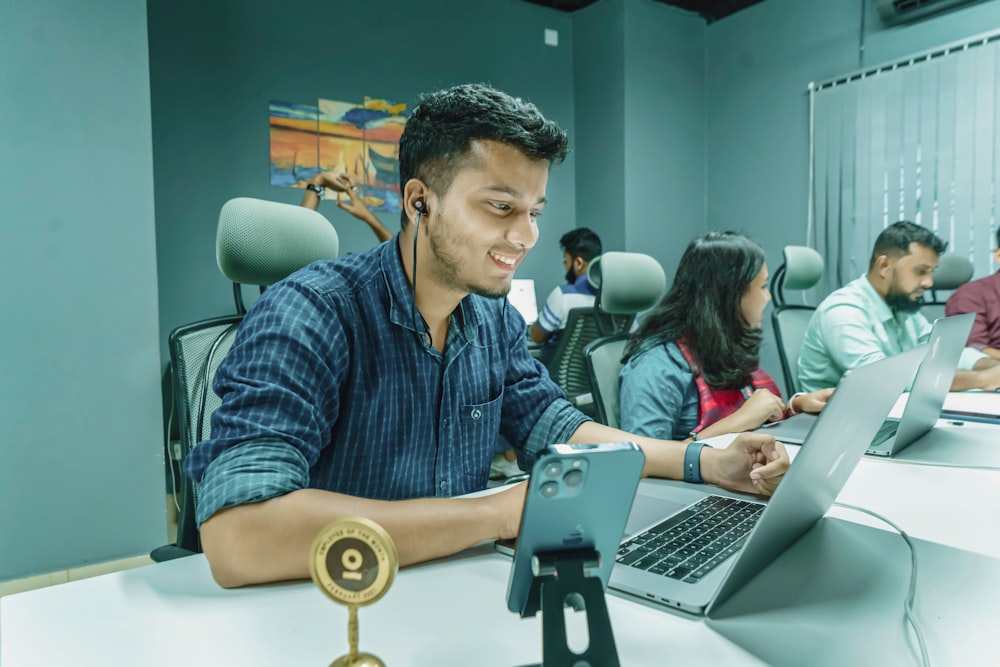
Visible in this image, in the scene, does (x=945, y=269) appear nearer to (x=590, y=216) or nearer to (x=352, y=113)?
(x=590, y=216)

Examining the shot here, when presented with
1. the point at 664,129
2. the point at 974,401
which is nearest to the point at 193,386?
the point at 974,401

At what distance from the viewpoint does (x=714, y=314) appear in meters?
1.71

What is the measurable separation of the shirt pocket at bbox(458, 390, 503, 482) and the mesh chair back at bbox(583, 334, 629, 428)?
2.10 ft

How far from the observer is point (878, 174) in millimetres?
3648

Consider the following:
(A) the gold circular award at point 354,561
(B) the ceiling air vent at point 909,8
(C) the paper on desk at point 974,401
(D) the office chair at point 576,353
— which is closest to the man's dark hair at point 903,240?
(C) the paper on desk at point 974,401

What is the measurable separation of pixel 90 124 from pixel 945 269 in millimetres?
3870

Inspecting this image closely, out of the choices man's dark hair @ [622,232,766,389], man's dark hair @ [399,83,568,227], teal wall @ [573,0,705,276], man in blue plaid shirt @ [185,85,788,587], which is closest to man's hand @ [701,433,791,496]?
man in blue plaid shirt @ [185,85,788,587]

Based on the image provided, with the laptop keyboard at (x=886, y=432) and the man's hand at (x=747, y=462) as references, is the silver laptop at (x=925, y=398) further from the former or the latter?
the man's hand at (x=747, y=462)

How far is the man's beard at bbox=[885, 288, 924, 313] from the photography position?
2.57 metres

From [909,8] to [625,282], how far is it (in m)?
2.97

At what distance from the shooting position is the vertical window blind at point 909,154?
3.27m

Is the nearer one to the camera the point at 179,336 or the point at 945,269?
the point at 179,336

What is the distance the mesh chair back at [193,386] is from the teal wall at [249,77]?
6.73ft

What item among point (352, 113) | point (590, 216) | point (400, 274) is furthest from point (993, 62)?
point (400, 274)
